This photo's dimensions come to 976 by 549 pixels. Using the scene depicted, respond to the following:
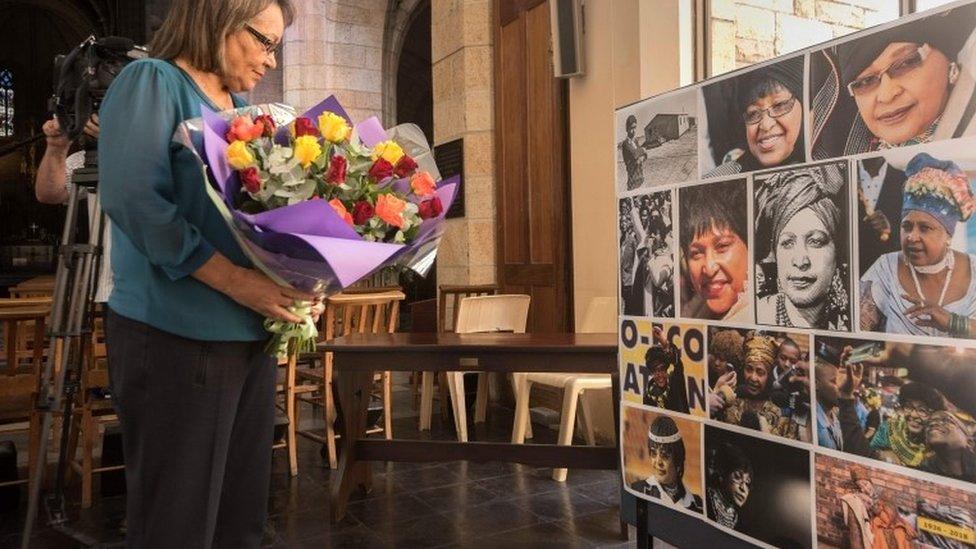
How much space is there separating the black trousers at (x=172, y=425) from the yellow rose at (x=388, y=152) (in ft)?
1.38

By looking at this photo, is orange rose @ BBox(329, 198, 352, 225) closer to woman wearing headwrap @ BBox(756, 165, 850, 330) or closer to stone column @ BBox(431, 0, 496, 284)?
woman wearing headwrap @ BBox(756, 165, 850, 330)

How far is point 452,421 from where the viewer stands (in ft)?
16.6

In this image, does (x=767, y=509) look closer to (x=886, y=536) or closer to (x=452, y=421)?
(x=886, y=536)

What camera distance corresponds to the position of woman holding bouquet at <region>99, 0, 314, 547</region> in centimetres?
127

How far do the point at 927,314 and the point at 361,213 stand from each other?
1.00m

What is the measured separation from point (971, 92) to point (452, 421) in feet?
13.5

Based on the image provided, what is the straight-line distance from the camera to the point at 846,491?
58.9 inches

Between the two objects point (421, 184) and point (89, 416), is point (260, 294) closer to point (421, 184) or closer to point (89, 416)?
point (421, 184)

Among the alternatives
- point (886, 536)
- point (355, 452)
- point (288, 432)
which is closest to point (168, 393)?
point (886, 536)

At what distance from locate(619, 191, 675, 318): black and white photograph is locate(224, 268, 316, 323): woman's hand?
3.08 ft

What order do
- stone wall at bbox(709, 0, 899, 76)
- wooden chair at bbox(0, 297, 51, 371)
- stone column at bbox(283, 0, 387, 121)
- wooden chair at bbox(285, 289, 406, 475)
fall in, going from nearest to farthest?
wooden chair at bbox(0, 297, 51, 371) → stone wall at bbox(709, 0, 899, 76) → wooden chair at bbox(285, 289, 406, 475) → stone column at bbox(283, 0, 387, 121)

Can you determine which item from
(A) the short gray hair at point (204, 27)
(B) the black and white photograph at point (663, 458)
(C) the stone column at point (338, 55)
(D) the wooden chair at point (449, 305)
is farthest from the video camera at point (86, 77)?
(C) the stone column at point (338, 55)

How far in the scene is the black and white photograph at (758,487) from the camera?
1582 mm

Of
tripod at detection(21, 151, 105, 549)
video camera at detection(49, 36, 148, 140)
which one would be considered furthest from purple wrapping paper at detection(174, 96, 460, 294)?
tripod at detection(21, 151, 105, 549)
